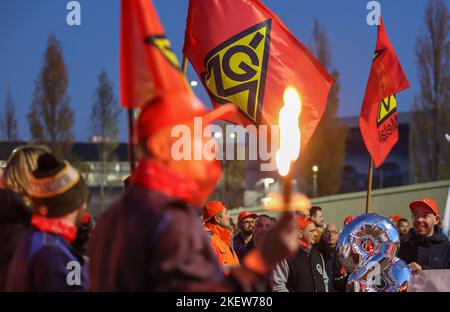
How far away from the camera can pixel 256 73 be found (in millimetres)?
8578

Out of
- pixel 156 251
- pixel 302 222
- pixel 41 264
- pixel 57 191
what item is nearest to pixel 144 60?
pixel 156 251

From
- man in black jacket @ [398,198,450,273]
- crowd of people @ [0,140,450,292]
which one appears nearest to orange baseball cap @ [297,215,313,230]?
man in black jacket @ [398,198,450,273]

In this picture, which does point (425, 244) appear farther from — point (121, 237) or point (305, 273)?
point (121, 237)

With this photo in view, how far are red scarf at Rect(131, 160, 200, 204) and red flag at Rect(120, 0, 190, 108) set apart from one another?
0.91ft

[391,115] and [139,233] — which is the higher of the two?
[391,115]

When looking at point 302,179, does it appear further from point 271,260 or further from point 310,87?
point 271,260

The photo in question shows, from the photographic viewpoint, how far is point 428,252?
27.2 feet

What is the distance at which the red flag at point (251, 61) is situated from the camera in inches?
332

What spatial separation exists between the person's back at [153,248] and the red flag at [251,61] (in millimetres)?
5329

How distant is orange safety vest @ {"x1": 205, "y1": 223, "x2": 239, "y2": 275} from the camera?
7.74 meters

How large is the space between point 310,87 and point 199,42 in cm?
121

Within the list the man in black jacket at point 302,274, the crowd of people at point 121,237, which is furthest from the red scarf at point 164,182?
the man in black jacket at point 302,274

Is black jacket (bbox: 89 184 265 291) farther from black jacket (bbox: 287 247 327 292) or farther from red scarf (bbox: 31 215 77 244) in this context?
black jacket (bbox: 287 247 327 292)
